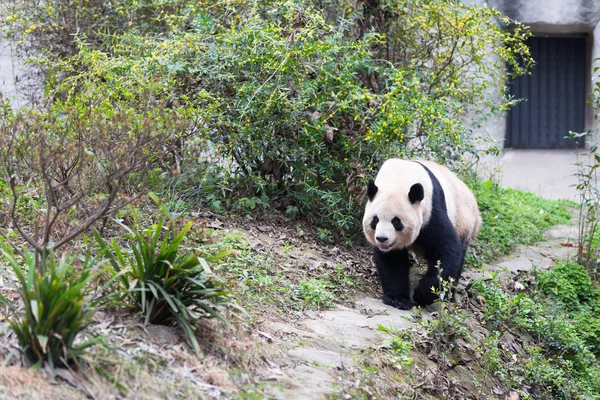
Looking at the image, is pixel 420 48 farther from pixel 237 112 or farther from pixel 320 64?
pixel 237 112

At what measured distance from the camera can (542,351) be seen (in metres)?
6.58

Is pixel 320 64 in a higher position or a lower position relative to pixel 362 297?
higher

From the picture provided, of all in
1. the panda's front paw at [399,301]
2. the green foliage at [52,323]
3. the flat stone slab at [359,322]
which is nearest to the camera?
the green foliage at [52,323]

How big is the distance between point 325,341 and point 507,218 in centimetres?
542

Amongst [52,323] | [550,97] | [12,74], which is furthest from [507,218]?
[52,323]

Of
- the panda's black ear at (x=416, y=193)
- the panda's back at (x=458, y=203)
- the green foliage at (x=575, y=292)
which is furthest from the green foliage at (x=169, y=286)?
the green foliage at (x=575, y=292)

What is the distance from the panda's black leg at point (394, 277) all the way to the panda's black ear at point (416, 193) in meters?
0.56

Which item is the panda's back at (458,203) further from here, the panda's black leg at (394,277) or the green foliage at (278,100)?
the panda's black leg at (394,277)

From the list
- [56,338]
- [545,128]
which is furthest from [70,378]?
[545,128]

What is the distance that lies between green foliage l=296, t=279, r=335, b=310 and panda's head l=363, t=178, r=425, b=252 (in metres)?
0.62

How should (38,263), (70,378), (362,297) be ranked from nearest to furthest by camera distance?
(70,378)
(38,263)
(362,297)

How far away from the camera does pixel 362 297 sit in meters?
6.60

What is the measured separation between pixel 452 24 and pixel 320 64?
2221 millimetres

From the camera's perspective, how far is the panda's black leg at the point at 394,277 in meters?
6.46
